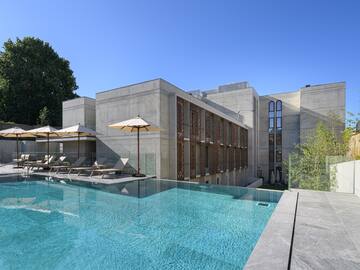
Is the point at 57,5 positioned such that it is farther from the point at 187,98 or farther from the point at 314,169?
the point at 314,169

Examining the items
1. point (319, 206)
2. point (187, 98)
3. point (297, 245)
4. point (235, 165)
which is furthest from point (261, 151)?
point (297, 245)

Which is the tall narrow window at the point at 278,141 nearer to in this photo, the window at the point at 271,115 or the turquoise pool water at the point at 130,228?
the window at the point at 271,115

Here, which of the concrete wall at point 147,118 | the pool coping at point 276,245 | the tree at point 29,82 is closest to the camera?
the pool coping at point 276,245

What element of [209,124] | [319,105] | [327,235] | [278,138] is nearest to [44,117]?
[209,124]

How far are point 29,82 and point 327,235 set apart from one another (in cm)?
3578

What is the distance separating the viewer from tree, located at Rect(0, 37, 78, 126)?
28641 mm

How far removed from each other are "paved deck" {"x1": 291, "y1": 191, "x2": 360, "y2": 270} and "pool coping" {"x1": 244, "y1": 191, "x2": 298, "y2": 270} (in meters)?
0.10

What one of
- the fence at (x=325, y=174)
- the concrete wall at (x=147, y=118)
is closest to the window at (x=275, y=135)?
the concrete wall at (x=147, y=118)

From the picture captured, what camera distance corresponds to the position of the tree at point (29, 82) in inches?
1128

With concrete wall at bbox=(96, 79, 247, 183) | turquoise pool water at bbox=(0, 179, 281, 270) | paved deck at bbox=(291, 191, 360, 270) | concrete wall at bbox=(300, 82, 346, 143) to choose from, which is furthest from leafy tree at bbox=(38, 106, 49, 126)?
concrete wall at bbox=(300, 82, 346, 143)

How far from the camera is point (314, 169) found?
952 centimetres

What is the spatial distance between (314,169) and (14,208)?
11.3 m

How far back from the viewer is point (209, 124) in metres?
19.2

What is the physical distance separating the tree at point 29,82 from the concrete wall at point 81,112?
37.9ft
